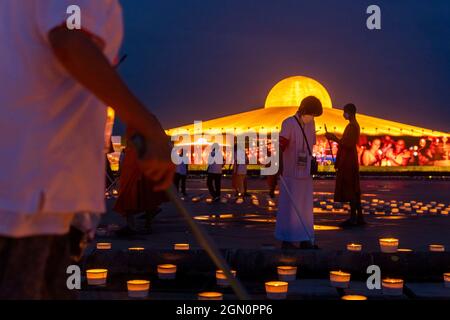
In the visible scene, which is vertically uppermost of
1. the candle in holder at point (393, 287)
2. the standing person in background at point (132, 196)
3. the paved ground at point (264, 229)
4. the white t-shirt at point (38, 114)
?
the white t-shirt at point (38, 114)

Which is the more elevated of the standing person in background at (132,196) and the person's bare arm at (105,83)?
the person's bare arm at (105,83)

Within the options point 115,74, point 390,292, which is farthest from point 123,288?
point 115,74

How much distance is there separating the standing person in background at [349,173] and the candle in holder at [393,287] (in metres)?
5.73

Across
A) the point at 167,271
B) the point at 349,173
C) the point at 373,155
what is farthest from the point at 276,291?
the point at 373,155

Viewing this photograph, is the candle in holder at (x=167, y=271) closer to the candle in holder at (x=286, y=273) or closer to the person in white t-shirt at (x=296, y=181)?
the candle in holder at (x=286, y=273)

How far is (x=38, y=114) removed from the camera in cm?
210

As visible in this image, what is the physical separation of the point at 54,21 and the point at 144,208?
26.2 ft

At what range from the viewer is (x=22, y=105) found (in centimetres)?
210

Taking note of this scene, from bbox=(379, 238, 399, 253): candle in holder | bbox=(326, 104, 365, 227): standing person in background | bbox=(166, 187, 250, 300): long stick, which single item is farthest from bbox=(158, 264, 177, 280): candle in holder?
bbox=(326, 104, 365, 227): standing person in background

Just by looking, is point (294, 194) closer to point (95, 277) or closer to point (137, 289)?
point (95, 277)

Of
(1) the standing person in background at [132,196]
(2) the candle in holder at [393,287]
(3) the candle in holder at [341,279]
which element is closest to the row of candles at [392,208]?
(1) the standing person in background at [132,196]

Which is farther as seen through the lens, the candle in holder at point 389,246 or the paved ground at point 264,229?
the paved ground at point 264,229

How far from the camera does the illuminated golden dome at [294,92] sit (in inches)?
2842
